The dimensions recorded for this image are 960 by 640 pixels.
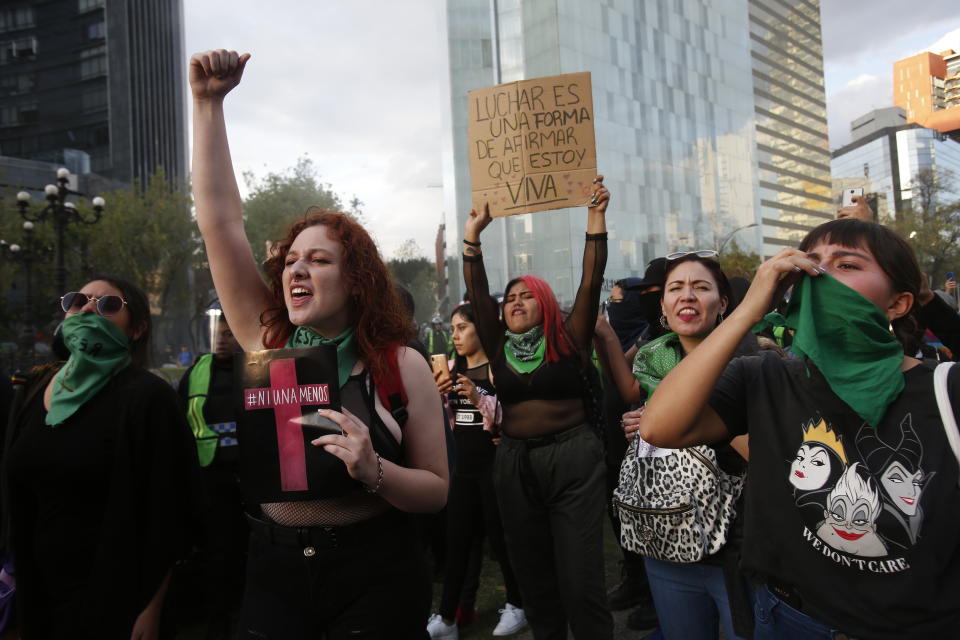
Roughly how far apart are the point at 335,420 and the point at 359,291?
566 mm

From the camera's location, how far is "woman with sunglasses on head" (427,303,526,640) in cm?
414

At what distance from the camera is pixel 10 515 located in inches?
98.3

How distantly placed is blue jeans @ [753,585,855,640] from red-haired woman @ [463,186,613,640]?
1.62 meters

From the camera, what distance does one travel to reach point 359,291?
2.08 metres

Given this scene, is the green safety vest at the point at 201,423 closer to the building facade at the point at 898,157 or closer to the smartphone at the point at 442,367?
the smartphone at the point at 442,367

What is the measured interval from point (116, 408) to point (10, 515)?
0.56 m

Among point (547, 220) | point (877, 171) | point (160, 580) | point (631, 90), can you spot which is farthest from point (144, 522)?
point (877, 171)

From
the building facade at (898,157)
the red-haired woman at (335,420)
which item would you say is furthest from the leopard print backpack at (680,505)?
the building facade at (898,157)

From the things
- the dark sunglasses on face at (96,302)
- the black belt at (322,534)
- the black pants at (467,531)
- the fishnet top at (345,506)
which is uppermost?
the dark sunglasses on face at (96,302)

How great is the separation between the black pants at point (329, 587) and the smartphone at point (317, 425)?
0.38 metres

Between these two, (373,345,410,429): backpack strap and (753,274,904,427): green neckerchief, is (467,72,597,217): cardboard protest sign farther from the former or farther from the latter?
(753,274,904,427): green neckerchief

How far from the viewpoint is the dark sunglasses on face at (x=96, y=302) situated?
8.84 feet

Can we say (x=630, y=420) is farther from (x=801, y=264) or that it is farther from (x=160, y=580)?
(x=160, y=580)

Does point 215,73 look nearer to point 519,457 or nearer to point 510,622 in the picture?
point 519,457
